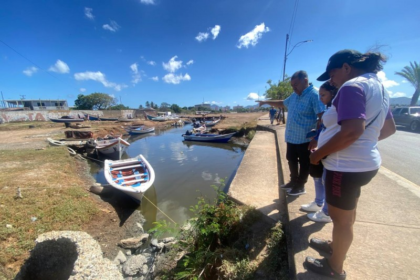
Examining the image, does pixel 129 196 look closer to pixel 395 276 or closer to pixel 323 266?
pixel 323 266

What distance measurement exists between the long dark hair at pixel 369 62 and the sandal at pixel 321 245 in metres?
1.65

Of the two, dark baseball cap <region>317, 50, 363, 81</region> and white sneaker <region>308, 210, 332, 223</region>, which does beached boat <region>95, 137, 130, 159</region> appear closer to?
white sneaker <region>308, 210, 332, 223</region>

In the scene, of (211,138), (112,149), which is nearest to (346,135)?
(112,149)

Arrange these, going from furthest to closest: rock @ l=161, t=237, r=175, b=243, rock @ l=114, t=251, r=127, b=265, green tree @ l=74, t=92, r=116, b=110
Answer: green tree @ l=74, t=92, r=116, b=110 → rock @ l=161, t=237, r=175, b=243 → rock @ l=114, t=251, r=127, b=265

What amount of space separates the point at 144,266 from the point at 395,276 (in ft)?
12.4

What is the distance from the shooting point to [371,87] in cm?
117

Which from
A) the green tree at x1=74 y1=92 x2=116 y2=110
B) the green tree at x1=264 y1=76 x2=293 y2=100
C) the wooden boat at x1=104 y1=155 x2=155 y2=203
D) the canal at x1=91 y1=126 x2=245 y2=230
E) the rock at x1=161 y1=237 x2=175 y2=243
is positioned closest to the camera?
the rock at x1=161 y1=237 x2=175 y2=243

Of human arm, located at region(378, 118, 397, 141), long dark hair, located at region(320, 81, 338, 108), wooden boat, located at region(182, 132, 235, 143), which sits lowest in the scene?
wooden boat, located at region(182, 132, 235, 143)

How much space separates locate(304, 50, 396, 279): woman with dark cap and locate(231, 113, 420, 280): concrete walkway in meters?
0.26

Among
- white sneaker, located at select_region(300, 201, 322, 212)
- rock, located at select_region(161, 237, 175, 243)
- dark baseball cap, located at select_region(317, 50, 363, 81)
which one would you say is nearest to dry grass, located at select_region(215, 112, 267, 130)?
rock, located at select_region(161, 237, 175, 243)

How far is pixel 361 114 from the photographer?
1.13 m

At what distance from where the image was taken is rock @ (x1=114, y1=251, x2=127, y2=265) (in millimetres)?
3515

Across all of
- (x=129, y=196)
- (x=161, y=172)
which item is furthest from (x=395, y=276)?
(x=161, y=172)

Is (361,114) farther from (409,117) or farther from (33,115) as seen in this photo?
(33,115)
